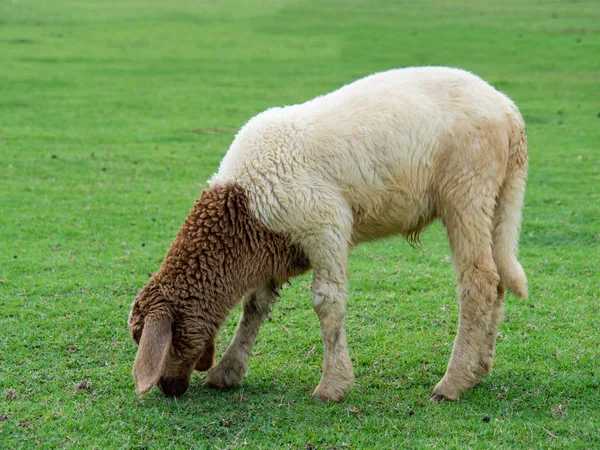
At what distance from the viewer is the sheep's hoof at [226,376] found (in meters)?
5.73

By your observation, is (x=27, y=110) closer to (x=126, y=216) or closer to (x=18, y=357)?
(x=126, y=216)

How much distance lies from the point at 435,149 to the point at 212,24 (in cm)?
2703

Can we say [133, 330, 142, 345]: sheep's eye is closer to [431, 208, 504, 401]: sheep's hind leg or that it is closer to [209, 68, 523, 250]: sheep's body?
[209, 68, 523, 250]: sheep's body

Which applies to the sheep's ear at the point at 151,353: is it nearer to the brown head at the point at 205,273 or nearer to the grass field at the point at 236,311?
the brown head at the point at 205,273

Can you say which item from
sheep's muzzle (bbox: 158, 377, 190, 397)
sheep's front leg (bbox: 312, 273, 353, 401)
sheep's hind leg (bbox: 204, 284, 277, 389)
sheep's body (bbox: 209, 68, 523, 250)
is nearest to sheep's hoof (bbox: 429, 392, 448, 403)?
sheep's front leg (bbox: 312, 273, 353, 401)

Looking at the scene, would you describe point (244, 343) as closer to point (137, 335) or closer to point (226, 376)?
point (226, 376)

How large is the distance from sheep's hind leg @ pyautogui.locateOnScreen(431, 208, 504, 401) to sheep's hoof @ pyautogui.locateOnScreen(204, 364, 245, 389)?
4.54 ft

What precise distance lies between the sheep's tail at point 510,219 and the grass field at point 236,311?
2.34 ft

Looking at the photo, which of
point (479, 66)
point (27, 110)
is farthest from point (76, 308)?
point (479, 66)

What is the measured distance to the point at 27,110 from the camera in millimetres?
17000

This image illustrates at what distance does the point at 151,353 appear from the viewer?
5.04m

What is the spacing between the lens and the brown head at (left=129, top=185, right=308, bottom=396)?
5.33 m

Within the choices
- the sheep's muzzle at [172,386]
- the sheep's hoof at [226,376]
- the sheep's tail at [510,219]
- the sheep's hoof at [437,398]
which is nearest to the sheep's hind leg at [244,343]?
the sheep's hoof at [226,376]

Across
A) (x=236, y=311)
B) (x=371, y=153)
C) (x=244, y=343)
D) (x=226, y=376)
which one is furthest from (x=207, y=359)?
(x=371, y=153)
